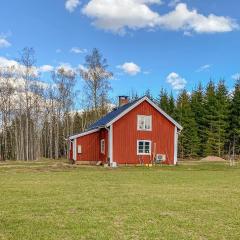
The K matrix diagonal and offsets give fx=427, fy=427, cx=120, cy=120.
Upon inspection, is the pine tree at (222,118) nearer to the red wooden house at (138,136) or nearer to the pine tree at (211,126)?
the pine tree at (211,126)

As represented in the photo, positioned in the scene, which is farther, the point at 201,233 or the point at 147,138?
the point at 147,138

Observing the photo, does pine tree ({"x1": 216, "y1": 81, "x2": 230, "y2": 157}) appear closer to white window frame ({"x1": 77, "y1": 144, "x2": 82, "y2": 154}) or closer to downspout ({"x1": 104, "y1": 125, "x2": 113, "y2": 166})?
white window frame ({"x1": 77, "y1": 144, "x2": 82, "y2": 154})

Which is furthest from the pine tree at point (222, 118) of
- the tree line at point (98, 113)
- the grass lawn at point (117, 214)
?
the grass lawn at point (117, 214)

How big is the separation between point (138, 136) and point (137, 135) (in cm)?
12

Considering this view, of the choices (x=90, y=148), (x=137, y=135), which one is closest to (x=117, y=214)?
(x=137, y=135)

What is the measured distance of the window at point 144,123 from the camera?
121ft

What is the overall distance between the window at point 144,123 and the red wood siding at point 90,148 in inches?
189

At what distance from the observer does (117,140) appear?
36.0 meters

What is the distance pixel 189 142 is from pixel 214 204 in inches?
2023

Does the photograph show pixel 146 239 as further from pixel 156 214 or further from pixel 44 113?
pixel 44 113

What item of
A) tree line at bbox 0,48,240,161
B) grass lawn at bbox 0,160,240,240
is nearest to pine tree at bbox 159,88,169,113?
tree line at bbox 0,48,240,161

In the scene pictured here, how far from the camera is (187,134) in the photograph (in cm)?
6344

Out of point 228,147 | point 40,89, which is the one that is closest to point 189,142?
point 228,147

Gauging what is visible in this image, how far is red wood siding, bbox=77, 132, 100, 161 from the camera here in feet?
129
